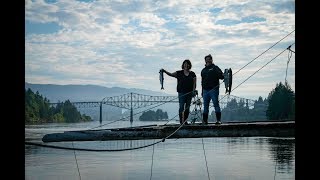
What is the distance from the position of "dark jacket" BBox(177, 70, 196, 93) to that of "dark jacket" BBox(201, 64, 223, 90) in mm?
500

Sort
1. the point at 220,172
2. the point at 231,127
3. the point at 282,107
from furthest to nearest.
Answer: the point at 282,107, the point at 220,172, the point at 231,127

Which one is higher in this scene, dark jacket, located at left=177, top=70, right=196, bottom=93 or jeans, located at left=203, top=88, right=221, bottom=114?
dark jacket, located at left=177, top=70, right=196, bottom=93

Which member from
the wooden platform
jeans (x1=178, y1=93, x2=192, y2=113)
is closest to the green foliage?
jeans (x1=178, y1=93, x2=192, y2=113)

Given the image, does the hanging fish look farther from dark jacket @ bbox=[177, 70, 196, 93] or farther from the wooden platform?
the wooden platform

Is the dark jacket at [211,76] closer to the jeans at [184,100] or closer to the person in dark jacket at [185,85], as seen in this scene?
Answer: the person in dark jacket at [185,85]

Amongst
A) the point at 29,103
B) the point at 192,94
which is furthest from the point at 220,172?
the point at 29,103

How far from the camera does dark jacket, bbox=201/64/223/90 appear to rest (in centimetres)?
1314

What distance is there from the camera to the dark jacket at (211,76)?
13141mm

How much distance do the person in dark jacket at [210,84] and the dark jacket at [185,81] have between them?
457 millimetres

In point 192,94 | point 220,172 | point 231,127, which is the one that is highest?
point 192,94

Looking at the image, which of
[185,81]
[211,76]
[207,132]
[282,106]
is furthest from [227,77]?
[282,106]
